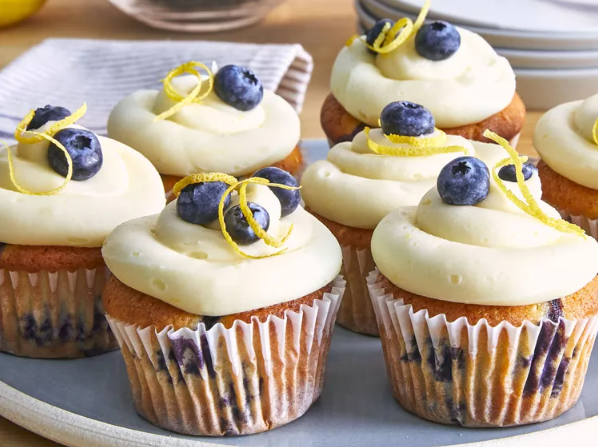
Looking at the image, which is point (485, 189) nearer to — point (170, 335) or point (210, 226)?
point (210, 226)

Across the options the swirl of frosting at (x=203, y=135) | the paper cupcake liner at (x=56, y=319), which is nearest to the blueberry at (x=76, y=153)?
the paper cupcake liner at (x=56, y=319)

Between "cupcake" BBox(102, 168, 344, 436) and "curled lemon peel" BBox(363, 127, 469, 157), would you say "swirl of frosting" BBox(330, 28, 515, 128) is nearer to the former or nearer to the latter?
"curled lemon peel" BBox(363, 127, 469, 157)

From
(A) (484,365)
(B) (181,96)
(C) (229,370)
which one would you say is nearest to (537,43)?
(B) (181,96)

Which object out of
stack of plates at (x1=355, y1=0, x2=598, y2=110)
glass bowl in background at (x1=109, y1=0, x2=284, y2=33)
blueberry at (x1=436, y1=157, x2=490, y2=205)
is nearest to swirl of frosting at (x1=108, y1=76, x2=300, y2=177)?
blueberry at (x1=436, y1=157, x2=490, y2=205)


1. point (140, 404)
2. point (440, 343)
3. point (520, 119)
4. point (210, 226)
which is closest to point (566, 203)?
point (520, 119)

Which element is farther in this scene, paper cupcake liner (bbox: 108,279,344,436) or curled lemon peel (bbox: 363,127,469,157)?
curled lemon peel (bbox: 363,127,469,157)

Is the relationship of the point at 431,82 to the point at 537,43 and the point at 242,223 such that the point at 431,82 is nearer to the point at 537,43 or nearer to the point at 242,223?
the point at 537,43
